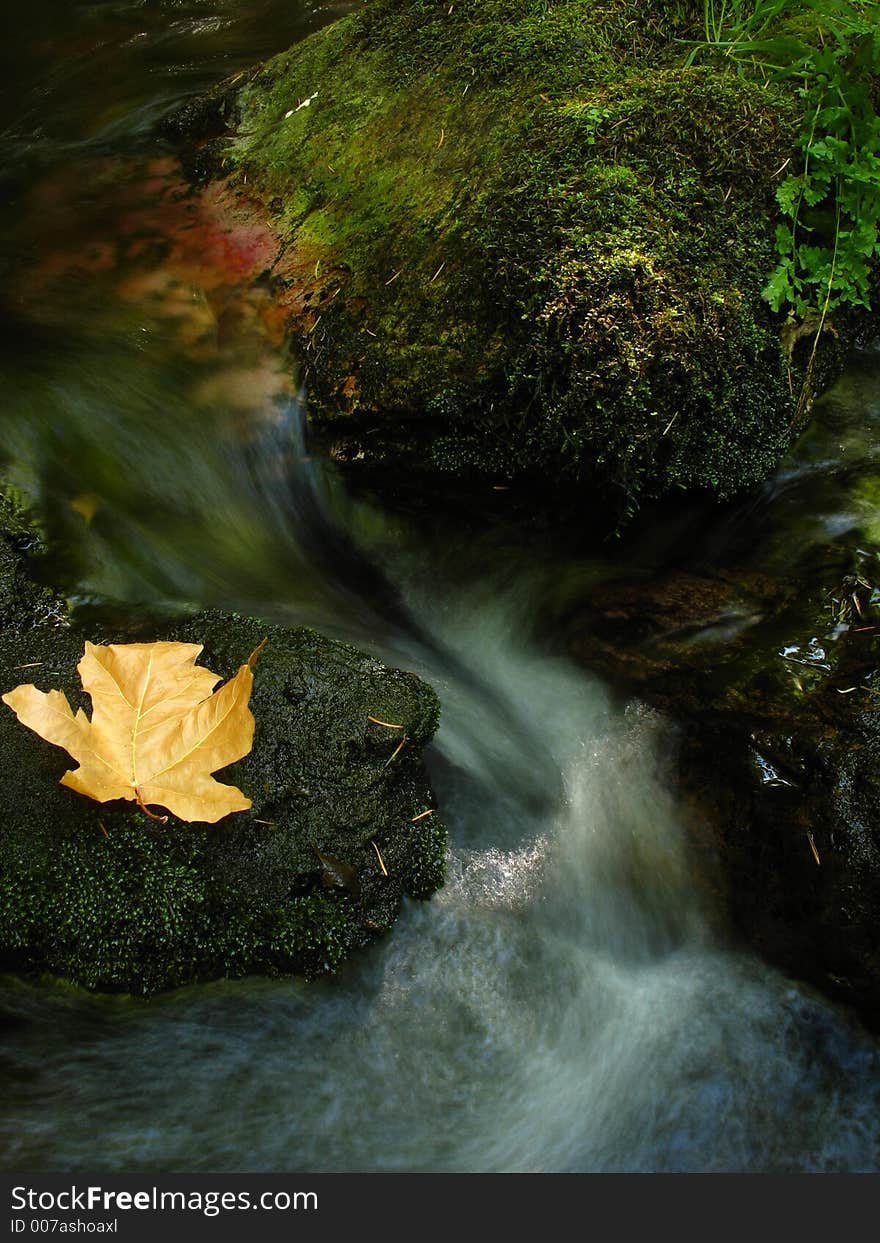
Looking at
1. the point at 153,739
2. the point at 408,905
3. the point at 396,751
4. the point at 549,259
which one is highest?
the point at 549,259

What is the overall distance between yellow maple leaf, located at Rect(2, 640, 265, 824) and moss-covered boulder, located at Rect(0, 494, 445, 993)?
10cm

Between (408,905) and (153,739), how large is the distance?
2.88 feet

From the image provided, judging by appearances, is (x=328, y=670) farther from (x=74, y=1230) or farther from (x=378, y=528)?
(x=74, y=1230)

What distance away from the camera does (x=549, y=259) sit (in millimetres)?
3014

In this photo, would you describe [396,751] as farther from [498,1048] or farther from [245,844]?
[498,1048]

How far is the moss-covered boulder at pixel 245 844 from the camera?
234cm

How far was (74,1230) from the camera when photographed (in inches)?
81.1

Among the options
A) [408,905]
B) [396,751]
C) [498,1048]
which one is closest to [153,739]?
[396,751]

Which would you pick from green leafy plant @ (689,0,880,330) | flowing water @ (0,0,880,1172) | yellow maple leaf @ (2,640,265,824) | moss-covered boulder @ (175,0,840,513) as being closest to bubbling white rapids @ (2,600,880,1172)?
flowing water @ (0,0,880,1172)

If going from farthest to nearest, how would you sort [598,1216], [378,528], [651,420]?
[378,528]
[651,420]
[598,1216]

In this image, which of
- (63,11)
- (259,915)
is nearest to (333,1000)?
(259,915)

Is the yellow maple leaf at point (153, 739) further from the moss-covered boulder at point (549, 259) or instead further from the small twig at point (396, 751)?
the moss-covered boulder at point (549, 259)

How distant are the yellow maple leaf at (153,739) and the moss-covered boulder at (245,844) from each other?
0.10 meters

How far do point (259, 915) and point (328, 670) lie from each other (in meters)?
0.71
